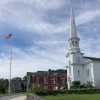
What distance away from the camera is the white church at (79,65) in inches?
1393

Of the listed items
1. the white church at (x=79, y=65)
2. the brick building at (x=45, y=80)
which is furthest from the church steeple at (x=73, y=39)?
the brick building at (x=45, y=80)

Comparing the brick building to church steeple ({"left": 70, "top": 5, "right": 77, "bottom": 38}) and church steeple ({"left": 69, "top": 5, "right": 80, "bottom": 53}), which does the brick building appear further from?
church steeple ({"left": 70, "top": 5, "right": 77, "bottom": 38})

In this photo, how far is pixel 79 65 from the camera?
39.2m

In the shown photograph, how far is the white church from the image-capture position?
35375mm

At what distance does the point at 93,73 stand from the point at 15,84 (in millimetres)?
43381

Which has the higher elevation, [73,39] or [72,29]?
[72,29]

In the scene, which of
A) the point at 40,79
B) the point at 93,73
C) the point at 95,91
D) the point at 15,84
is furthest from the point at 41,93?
the point at 15,84

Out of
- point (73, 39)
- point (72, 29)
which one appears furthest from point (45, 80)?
point (72, 29)

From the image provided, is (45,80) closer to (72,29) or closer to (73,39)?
(73,39)

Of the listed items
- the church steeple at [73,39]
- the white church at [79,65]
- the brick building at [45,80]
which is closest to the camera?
the white church at [79,65]

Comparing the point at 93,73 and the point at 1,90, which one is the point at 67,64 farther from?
the point at 1,90

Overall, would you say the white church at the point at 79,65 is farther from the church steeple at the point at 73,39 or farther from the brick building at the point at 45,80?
the brick building at the point at 45,80

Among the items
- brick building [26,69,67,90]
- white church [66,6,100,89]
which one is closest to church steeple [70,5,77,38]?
white church [66,6,100,89]

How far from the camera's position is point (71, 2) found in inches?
1796
